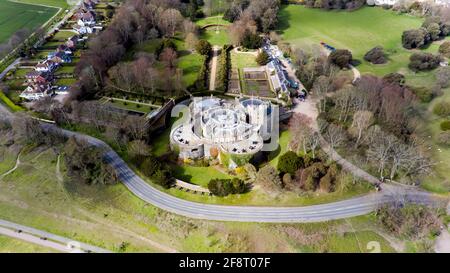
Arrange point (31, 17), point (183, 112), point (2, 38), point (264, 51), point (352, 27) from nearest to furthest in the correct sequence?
point (183, 112), point (264, 51), point (2, 38), point (352, 27), point (31, 17)

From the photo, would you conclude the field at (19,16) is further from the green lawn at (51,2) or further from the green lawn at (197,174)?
the green lawn at (197,174)

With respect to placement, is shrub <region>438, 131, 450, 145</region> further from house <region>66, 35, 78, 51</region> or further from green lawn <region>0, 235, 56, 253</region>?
house <region>66, 35, 78, 51</region>

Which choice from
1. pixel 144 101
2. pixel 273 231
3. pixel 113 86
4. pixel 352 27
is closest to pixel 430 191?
pixel 273 231

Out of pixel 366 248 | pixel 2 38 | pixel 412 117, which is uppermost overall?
pixel 2 38

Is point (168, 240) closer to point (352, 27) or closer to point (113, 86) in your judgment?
point (113, 86)

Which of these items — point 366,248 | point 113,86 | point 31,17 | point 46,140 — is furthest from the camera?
point 31,17

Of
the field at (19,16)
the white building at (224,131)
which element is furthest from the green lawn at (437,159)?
the field at (19,16)
